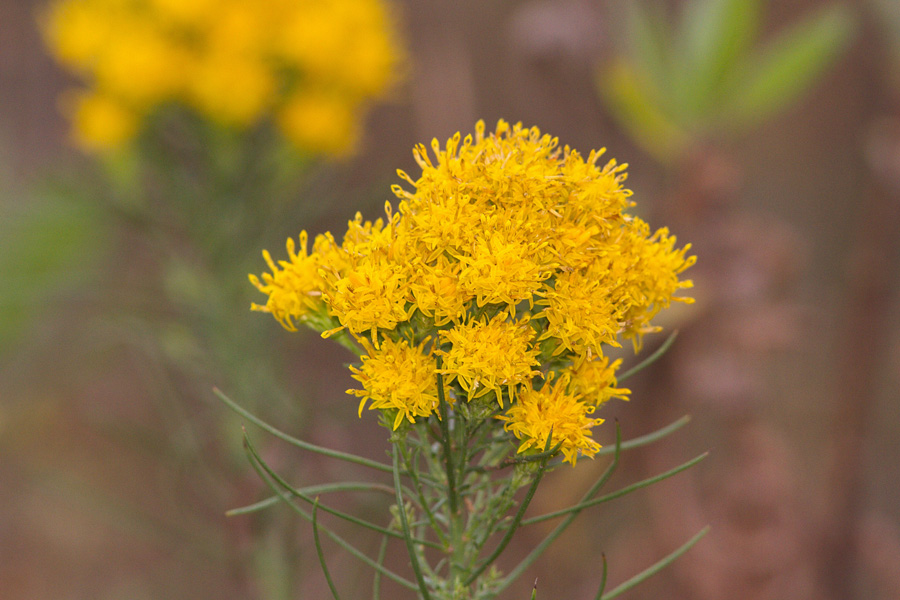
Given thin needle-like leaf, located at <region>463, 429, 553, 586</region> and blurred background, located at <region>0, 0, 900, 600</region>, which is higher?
blurred background, located at <region>0, 0, 900, 600</region>

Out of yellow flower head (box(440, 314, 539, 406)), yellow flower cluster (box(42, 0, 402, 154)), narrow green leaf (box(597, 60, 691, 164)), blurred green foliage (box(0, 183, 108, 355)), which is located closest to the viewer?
yellow flower head (box(440, 314, 539, 406))

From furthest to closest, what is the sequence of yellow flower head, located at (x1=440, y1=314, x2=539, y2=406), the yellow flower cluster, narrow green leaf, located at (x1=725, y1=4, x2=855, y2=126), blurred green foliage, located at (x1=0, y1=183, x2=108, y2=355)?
blurred green foliage, located at (x1=0, y1=183, x2=108, y2=355) < narrow green leaf, located at (x1=725, y1=4, x2=855, y2=126) < the yellow flower cluster < yellow flower head, located at (x1=440, y1=314, x2=539, y2=406)

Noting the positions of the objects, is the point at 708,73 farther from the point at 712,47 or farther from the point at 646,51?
the point at 646,51

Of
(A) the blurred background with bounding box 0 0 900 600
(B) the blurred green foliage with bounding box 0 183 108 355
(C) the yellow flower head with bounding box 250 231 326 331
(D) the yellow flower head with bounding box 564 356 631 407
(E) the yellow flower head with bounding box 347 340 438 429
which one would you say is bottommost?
(D) the yellow flower head with bounding box 564 356 631 407

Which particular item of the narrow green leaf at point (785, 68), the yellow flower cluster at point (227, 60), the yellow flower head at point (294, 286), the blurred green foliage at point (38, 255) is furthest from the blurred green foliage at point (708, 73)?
the blurred green foliage at point (38, 255)

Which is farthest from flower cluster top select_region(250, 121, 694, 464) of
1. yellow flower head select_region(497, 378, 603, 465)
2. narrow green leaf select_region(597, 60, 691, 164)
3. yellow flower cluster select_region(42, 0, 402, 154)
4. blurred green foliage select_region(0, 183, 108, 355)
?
blurred green foliage select_region(0, 183, 108, 355)

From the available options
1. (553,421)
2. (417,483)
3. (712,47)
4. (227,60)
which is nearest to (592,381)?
(553,421)

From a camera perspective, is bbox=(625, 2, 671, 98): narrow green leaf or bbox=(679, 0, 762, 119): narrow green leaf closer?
bbox=(679, 0, 762, 119): narrow green leaf

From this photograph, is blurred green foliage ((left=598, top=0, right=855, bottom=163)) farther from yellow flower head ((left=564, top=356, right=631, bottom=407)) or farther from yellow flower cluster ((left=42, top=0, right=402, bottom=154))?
yellow flower head ((left=564, top=356, right=631, bottom=407))
